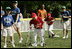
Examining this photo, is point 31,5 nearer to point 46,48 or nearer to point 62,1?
point 62,1

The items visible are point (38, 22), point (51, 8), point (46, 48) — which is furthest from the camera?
point (51, 8)

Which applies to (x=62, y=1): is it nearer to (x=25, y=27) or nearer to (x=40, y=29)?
(x=25, y=27)

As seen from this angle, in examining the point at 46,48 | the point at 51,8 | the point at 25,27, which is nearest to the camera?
the point at 46,48

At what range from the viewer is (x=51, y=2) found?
28062 mm

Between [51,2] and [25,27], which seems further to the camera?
[51,2]

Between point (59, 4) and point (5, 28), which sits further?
point (59, 4)

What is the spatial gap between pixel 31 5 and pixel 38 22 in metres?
18.9

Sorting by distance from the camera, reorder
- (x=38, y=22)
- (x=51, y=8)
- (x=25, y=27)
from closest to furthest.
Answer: (x=38, y=22)
(x=25, y=27)
(x=51, y=8)

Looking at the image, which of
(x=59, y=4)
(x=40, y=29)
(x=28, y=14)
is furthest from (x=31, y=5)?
(x=40, y=29)

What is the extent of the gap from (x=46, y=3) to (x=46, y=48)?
64.4 ft

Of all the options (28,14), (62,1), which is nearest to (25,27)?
(28,14)

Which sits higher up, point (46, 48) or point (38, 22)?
point (38, 22)

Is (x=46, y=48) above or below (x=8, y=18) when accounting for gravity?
below

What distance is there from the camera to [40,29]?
9203 mm
